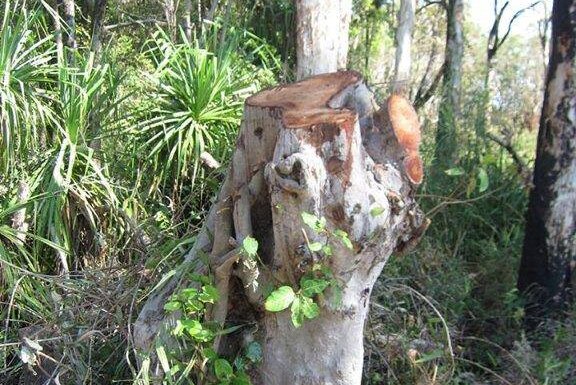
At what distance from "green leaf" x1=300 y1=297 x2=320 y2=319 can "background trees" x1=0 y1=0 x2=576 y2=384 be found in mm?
460

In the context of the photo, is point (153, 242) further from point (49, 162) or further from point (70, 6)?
point (70, 6)

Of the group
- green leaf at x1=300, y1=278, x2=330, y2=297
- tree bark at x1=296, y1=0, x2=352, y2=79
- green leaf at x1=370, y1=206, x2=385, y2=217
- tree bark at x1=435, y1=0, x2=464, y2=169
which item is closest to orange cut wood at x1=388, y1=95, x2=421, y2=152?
green leaf at x1=370, y1=206, x2=385, y2=217

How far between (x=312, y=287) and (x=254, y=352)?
0.54 m

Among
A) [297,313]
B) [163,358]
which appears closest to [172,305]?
[163,358]

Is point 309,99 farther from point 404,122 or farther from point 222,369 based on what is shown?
point 222,369

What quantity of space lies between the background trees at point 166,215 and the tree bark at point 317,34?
578 millimetres

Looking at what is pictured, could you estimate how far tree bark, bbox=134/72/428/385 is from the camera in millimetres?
3037

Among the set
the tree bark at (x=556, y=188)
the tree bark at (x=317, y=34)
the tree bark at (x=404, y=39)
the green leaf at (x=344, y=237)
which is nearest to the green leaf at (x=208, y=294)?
the green leaf at (x=344, y=237)

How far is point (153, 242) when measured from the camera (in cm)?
447

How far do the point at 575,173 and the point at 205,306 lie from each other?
3.07 metres

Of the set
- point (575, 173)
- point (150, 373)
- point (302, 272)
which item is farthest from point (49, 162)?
point (575, 173)

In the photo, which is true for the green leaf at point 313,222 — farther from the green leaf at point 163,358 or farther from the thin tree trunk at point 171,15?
the thin tree trunk at point 171,15

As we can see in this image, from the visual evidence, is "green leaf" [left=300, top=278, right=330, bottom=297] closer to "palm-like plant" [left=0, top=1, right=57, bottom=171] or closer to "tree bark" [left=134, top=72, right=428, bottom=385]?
"tree bark" [left=134, top=72, right=428, bottom=385]

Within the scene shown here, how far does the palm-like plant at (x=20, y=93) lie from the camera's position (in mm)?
5266
